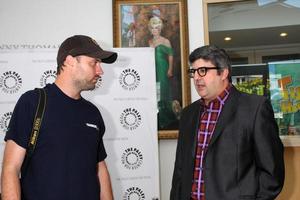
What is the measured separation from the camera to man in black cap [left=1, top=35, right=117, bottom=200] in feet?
4.68

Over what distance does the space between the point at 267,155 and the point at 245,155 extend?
10 centimetres

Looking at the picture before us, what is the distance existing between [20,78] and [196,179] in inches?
63.5

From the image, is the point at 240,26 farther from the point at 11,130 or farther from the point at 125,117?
the point at 11,130

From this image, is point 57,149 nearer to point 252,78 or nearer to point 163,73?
point 163,73

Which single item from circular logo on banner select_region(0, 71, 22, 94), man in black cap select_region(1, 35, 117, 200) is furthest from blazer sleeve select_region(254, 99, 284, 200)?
circular logo on banner select_region(0, 71, 22, 94)

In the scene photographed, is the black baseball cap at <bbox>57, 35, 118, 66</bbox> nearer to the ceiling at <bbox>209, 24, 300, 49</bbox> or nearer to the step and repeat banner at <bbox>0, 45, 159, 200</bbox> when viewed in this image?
the step and repeat banner at <bbox>0, 45, 159, 200</bbox>

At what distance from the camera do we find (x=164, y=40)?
9.39ft

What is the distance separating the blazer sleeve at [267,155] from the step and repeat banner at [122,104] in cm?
110

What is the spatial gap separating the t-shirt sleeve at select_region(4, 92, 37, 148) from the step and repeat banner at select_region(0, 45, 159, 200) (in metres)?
1.10

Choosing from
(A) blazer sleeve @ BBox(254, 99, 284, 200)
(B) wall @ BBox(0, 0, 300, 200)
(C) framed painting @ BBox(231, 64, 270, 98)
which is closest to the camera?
(A) blazer sleeve @ BBox(254, 99, 284, 200)

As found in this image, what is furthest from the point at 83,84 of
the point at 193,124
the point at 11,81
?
the point at 11,81

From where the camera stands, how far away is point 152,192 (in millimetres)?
2520

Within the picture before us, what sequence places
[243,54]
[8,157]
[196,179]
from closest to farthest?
[8,157] → [196,179] → [243,54]

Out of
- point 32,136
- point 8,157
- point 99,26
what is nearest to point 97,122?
point 32,136
